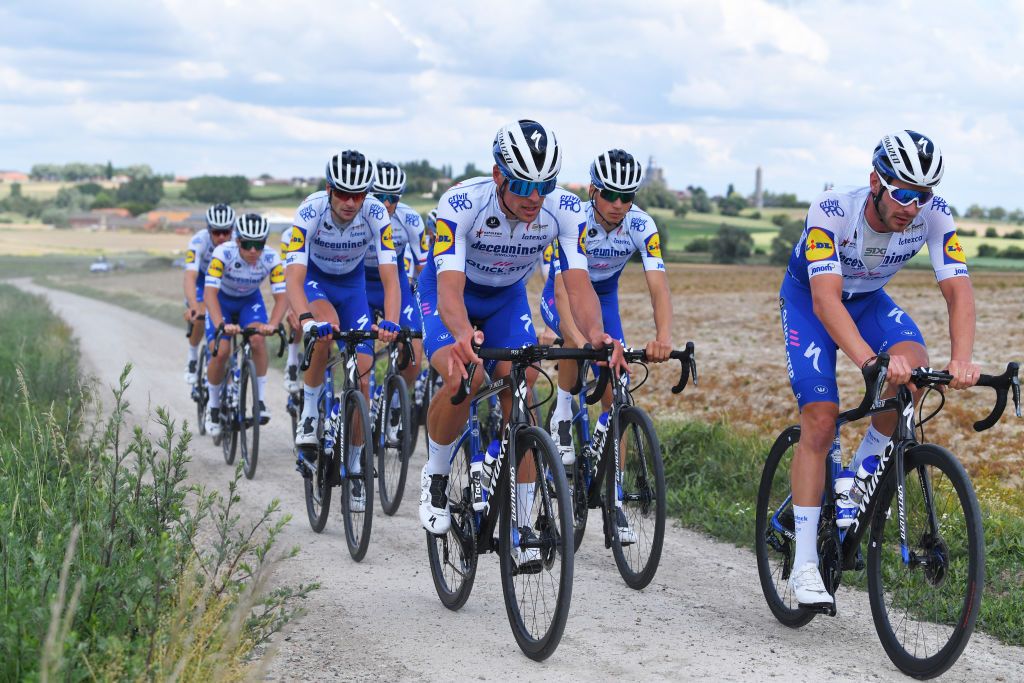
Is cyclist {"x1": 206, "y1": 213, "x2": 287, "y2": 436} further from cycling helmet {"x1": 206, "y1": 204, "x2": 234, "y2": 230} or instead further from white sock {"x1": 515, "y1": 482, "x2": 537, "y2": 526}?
white sock {"x1": 515, "y1": 482, "x2": 537, "y2": 526}

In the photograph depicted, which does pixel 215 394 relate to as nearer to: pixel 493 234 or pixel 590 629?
pixel 493 234

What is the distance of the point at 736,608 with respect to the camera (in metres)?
6.18

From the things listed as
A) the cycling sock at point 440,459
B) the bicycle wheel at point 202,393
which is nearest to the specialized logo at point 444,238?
the cycling sock at point 440,459

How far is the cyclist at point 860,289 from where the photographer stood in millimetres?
5191

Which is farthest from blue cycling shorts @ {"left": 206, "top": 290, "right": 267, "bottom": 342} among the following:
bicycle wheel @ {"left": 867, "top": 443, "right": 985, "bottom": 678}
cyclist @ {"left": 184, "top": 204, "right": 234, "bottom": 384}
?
bicycle wheel @ {"left": 867, "top": 443, "right": 985, "bottom": 678}

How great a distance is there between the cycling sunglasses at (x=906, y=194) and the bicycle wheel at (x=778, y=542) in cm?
132

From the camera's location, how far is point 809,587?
17.6 feet

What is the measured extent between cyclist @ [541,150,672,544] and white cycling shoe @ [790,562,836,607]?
1.93 m

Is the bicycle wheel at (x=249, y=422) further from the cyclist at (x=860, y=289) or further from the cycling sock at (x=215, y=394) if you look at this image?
the cyclist at (x=860, y=289)

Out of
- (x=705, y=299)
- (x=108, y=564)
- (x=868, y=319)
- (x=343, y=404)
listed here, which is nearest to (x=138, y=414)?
(x=343, y=404)

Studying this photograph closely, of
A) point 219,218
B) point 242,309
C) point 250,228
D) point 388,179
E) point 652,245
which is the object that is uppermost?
point 388,179

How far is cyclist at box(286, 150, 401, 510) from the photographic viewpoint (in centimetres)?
806

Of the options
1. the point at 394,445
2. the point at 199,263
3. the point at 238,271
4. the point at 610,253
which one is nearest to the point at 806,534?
the point at 610,253

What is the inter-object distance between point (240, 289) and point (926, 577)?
323 inches
